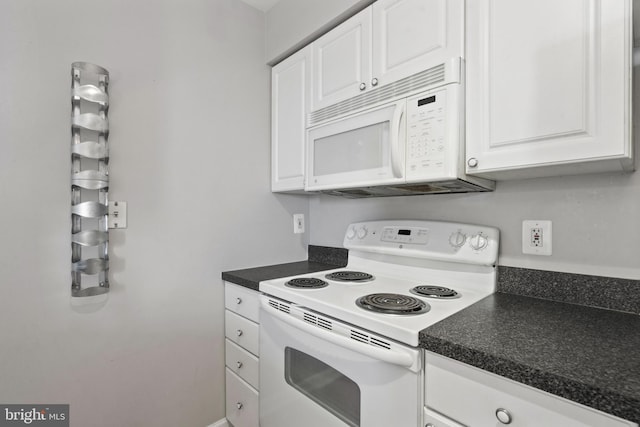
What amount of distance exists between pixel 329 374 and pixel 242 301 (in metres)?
0.68

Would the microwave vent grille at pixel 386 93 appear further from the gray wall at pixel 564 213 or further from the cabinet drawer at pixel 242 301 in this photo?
the cabinet drawer at pixel 242 301

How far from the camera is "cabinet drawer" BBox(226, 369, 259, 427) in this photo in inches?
61.8

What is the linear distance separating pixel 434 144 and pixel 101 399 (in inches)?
71.8

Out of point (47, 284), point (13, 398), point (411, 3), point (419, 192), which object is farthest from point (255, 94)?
point (13, 398)

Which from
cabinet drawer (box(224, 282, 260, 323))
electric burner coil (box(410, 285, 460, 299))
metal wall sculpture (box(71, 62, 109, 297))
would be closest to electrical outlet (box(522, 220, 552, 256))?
electric burner coil (box(410, 285, 460, 299))

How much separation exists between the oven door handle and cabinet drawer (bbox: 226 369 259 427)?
0.62 metres

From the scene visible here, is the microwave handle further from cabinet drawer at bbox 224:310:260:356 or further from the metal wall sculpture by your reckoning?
the metal wall sculpture

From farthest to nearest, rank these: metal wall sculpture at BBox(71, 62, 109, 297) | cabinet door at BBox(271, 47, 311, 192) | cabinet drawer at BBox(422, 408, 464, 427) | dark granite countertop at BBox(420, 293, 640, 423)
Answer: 1. cabinet door at BBox(271, 47, 311, 192)
2. metal wall sculpture at BBox(71, 62, 109, 297)
3. cabinet drawer at BBox(422, 408, 464, 427)
4. dark granite countertop at BBox(420, 293, 640, 423)

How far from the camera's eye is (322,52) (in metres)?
1.64

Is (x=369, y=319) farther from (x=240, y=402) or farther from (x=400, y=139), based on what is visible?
(x=240, y=402)

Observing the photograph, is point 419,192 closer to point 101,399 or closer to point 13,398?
point 101,399

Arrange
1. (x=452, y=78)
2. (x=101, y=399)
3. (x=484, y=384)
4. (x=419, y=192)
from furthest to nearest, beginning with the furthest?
(x=419, y=192), (x=101, y=399), (x=452, y=78), (x=484, y=384)

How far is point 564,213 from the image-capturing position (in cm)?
117

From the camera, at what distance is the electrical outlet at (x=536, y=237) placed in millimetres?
1203
